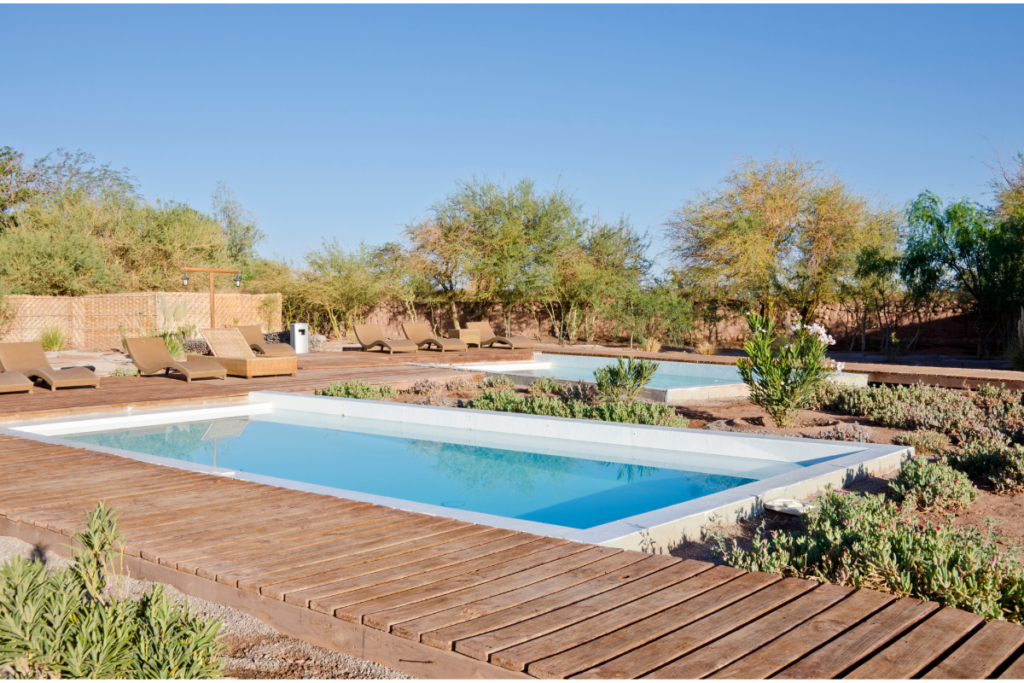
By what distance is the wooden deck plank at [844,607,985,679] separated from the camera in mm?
2055

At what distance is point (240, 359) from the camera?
36.9 ft

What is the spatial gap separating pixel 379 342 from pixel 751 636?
50.5 ft

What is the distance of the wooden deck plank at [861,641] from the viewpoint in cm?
208

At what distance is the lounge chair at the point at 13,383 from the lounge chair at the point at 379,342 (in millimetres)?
8281

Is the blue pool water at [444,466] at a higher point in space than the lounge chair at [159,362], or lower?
lower

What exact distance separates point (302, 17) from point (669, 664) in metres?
10.5

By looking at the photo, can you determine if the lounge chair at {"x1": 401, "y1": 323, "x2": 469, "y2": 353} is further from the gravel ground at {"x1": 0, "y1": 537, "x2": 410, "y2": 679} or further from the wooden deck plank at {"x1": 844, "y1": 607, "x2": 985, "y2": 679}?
the wooden deck plank at {"x1": 844, "y1": 607, "x2": 985, "y2": 679}

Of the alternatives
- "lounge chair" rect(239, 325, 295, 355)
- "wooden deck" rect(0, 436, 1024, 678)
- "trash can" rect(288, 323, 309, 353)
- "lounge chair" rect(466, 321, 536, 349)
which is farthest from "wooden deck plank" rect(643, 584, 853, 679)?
"lounge chair" rect(466, 321, 536, 349)

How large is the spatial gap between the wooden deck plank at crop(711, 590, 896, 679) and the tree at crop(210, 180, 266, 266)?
40099mm

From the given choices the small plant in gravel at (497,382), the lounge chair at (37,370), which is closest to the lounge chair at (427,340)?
the small plant in gravel at (497,382)

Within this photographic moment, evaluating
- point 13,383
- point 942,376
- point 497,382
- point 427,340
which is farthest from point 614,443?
point 427,340

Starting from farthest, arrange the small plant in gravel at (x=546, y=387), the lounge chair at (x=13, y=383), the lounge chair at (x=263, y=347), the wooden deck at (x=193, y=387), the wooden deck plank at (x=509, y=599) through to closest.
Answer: the lounge chair at (x=263, y=347) < the small plant in gravel at (x=546, y=387) < the lounge chair at (x=13, y=383) < the wooden deck at (x=193, y=387) < the wooden deck plank at (x=509, y=599)

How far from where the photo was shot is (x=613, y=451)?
21.8 ft

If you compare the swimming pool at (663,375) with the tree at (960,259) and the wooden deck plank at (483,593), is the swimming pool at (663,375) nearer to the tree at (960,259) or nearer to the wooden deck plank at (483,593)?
the wooden deck plank at (483,593)
